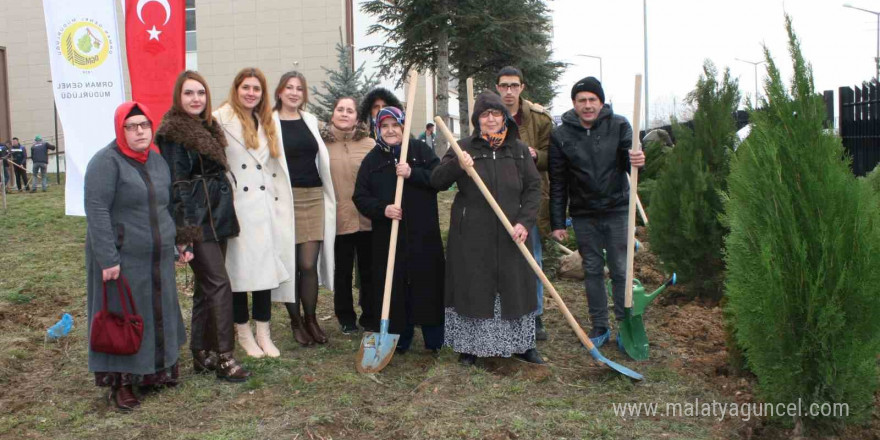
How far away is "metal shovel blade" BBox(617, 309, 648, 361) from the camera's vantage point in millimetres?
4746

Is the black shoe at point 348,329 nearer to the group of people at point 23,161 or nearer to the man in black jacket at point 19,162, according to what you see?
the group of people at point 23,161

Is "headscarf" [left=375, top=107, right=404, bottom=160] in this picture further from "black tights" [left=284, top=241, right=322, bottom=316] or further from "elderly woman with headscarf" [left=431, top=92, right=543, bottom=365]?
"black tights" [left=284, top=241, right=322, bottom=316]

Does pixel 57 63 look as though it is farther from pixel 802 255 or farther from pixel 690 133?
pixel 802 255

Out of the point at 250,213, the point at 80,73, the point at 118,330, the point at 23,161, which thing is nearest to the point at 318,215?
the point at 250,213

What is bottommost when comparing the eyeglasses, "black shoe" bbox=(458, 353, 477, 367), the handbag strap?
"black shoe" bbox=(458, 353, 477, 367)

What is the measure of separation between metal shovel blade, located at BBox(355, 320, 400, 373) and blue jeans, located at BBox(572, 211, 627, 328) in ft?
4.77

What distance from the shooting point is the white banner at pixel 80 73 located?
6977 mm

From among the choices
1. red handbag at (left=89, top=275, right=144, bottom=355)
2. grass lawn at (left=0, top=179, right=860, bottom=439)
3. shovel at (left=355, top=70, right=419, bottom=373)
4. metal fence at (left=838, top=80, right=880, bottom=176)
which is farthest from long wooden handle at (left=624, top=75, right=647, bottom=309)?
metal fence at (left=838, top=80, right=880, bottom=176)

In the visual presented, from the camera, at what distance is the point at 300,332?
5293 mm

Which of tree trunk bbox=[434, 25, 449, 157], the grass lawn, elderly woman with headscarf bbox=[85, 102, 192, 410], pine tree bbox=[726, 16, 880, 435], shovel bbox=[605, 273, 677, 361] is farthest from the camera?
tree trunk bbox=[434, 25, 449, 157]

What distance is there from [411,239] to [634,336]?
1626 mm

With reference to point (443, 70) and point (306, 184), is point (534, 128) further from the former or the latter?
point (443, 70)

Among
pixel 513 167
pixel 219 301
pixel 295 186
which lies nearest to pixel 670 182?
pixel 513 167

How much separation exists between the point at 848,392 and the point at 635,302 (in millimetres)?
1708
